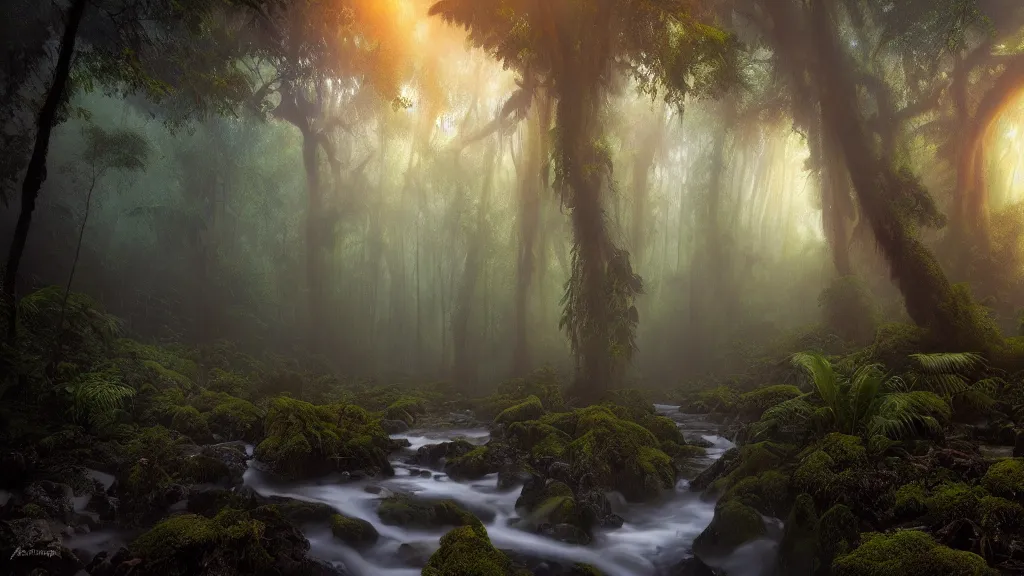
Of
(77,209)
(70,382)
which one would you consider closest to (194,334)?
(77,209)

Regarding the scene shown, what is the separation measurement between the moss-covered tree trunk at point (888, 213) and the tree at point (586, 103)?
2.16 metres

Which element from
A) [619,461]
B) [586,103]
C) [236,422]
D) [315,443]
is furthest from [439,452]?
[586,103]

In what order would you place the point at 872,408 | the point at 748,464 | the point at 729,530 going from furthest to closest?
the point at 748,464 → the point at 872,408 → the point at 729,530

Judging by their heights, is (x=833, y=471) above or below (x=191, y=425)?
below

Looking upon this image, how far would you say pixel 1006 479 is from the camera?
4887 millimetres

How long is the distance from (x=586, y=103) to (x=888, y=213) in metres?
7.48

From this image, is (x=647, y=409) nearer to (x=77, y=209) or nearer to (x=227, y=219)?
(x=77, y=209)

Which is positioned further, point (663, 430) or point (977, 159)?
point (977, 159)

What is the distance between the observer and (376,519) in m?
7.28

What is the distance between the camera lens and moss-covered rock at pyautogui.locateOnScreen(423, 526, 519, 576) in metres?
4.88

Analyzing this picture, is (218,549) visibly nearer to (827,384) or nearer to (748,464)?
(748,464)

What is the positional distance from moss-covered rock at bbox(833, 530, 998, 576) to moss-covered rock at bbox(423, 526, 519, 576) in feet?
9.46

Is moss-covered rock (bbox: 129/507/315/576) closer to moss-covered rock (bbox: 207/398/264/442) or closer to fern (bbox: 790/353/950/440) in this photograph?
moss-covered rock (bbox: 207/398/264/442)

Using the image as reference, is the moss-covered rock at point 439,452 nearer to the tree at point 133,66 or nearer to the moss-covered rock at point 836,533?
the moss-covered rock at point 836,533
